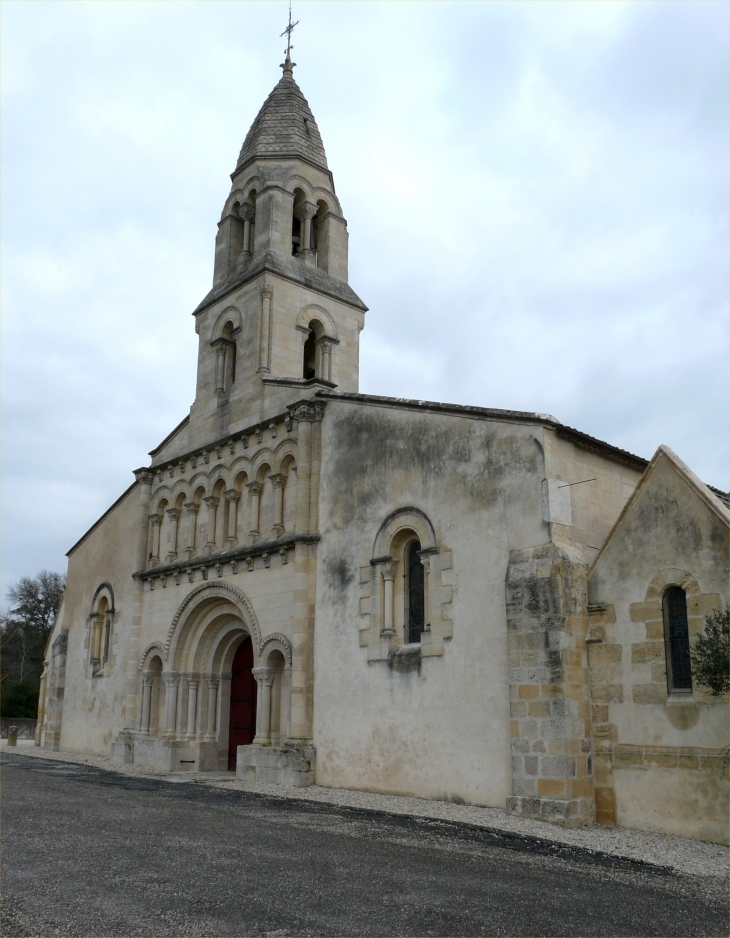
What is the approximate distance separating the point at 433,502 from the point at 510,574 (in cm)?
225

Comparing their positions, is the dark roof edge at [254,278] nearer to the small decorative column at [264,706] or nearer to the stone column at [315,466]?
the stone column at [315,466]

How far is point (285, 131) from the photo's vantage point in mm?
22484

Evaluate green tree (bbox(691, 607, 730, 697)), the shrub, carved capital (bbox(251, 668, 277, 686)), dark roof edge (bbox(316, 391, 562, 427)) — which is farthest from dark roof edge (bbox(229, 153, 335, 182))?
the shrub

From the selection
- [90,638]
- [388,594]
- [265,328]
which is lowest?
[90,638]

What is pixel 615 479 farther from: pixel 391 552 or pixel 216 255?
pixel 216 255

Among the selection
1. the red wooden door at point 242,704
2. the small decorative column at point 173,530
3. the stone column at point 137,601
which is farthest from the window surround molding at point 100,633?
the red wooden door at point 242,704

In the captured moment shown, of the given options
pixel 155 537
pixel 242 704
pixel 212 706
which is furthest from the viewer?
pixel 155 537

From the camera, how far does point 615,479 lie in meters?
13.9

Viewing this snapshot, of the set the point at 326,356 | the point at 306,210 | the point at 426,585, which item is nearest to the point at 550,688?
the point at 426,585

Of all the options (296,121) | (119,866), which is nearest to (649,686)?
(119,866)

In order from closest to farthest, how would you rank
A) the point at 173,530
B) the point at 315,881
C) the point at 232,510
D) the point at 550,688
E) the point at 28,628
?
the point at 315,881 → the point at 550,688 → the point at 232,510 → the point at 173,530 → the point at 28,628

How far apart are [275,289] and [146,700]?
10506 millimetres

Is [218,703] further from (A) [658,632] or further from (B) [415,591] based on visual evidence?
(A) [658,632]

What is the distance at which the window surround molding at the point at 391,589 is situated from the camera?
13.4 meters
